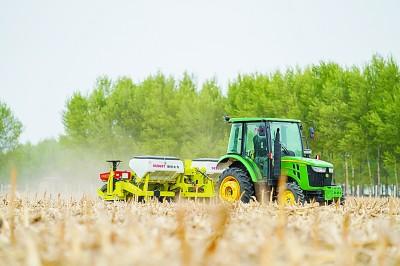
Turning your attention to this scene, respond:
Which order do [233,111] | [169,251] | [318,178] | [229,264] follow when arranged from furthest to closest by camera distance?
1. [233,111]
2. [318,178]
3. [169,251]
4. [229,264]

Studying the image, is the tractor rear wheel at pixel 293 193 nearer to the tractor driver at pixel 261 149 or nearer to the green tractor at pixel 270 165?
the green tractor at pixel 270 165

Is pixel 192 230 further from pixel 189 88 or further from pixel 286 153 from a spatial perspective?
pixel 189 88

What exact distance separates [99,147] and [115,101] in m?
3.30

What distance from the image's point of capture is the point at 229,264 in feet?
8.34

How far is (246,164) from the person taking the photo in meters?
13.5

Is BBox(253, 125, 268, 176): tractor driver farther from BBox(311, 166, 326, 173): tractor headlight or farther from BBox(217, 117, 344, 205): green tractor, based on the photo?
BBox(311, 166, 326, 173): tractor headlight

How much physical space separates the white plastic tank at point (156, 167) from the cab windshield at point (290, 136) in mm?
3415

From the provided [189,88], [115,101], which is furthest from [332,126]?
[115,101]

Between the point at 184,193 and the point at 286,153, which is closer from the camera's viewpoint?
the point at 286,153

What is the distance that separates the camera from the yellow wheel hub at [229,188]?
13.4m

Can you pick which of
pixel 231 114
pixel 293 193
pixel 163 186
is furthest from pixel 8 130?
pixel 293 193

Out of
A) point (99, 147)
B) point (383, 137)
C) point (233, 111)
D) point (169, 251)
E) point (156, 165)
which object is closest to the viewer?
point (169, 251)

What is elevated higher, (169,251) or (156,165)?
(156,165)

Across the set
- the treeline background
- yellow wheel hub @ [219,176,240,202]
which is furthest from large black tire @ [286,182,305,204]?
the treeline background
